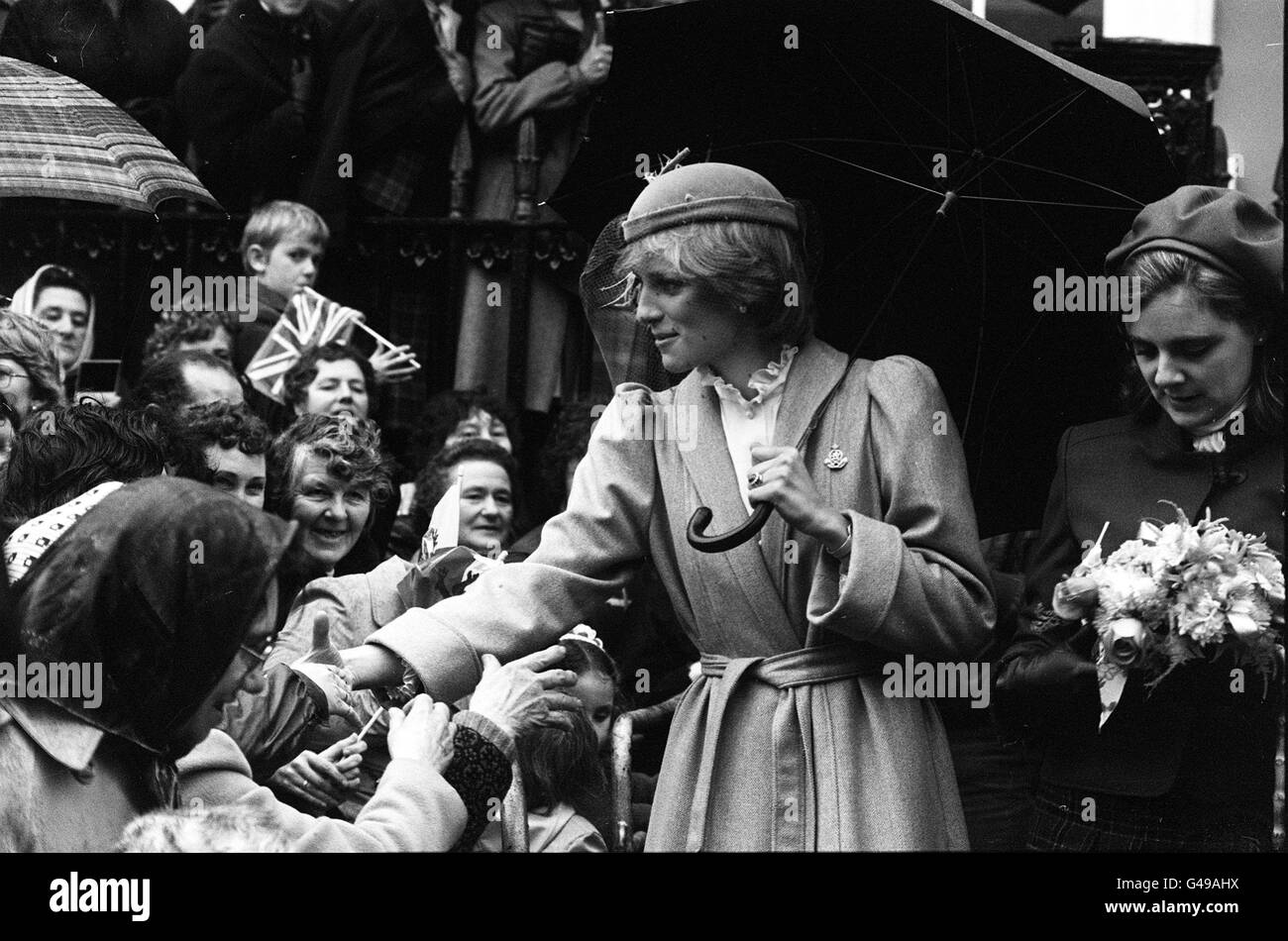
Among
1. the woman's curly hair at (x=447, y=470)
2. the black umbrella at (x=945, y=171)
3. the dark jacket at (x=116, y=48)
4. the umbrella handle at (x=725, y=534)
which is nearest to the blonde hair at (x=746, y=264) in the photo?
the black umbrella at (x=945, y=171)

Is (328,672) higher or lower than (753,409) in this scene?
lower

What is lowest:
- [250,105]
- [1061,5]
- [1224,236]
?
[1224,236]

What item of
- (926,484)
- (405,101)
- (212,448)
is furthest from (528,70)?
(926,484)

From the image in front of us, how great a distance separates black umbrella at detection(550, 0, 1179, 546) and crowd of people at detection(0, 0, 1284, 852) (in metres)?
0.14

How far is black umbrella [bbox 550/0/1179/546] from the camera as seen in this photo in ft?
17.6

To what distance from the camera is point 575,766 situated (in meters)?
5.51

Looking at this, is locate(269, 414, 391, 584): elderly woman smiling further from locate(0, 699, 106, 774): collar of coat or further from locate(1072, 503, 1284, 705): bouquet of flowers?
locate(1072, 503, 1284, 705): bouquet of flowers

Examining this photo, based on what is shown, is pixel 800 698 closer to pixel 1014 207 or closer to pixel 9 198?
pixel 1014 207

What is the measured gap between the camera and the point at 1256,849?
5172 millimetres

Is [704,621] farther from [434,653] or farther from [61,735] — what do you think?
[61,735]

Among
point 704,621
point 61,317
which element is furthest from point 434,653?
point 61,317

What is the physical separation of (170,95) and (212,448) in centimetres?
116

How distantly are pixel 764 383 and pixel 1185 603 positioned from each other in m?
1.07

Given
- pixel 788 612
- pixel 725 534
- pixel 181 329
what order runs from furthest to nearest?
pixel 181 329 < pixel 788 612 < pixel 725 534
